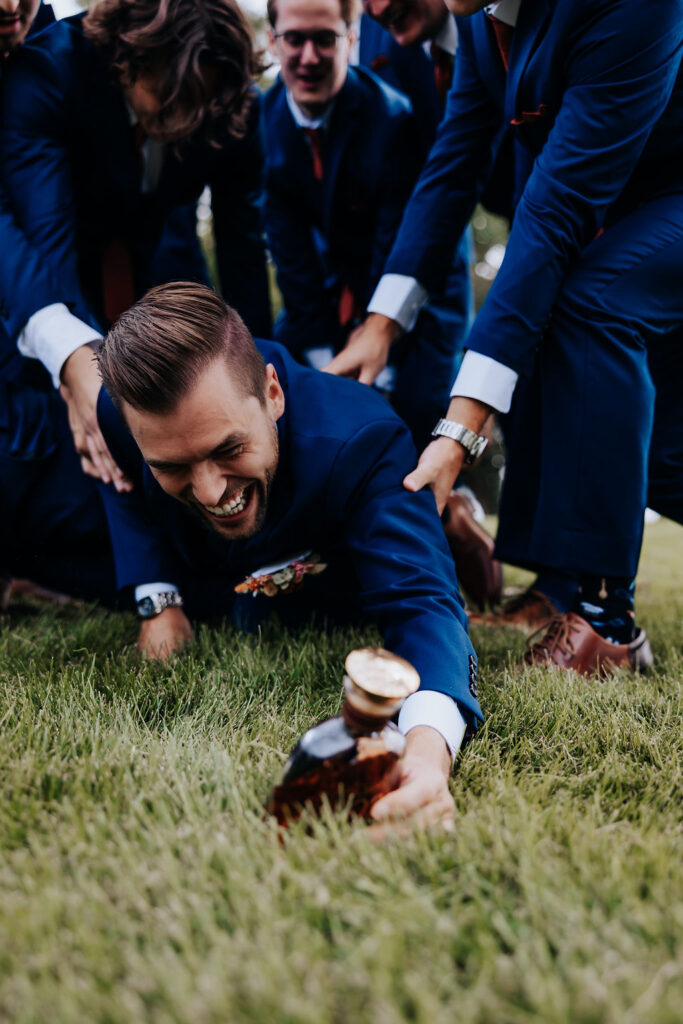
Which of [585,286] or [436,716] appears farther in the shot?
[585,286]

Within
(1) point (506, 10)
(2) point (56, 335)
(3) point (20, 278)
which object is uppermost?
(1) point (506, 10)

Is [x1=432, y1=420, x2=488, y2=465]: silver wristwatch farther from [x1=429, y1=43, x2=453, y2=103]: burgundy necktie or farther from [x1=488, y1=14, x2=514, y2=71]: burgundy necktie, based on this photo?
[x1=429, y1=43, x2=453, y2=103]: burgundy necktie

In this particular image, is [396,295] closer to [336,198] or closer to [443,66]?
[336,198]

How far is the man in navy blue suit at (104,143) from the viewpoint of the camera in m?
2.82

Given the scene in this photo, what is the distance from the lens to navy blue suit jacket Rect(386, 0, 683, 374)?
7.36 feet

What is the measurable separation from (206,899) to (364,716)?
14.0 inches

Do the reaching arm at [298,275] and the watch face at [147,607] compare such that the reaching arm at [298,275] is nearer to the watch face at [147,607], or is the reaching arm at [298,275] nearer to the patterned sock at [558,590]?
the patterned sock at [558,590]

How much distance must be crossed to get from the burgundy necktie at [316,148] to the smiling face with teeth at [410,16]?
52cm

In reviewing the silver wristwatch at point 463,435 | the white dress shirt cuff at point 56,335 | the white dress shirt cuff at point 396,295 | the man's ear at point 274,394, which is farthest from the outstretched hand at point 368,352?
the white dress shirt cuff at point 56,335

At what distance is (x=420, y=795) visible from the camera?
1.46 meters

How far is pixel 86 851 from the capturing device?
130 centimetres

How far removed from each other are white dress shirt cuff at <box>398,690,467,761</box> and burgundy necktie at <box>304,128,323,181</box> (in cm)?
287

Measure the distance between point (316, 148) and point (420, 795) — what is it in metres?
3.20

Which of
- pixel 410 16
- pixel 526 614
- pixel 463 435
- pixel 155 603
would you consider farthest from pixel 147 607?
pixel 410 16
